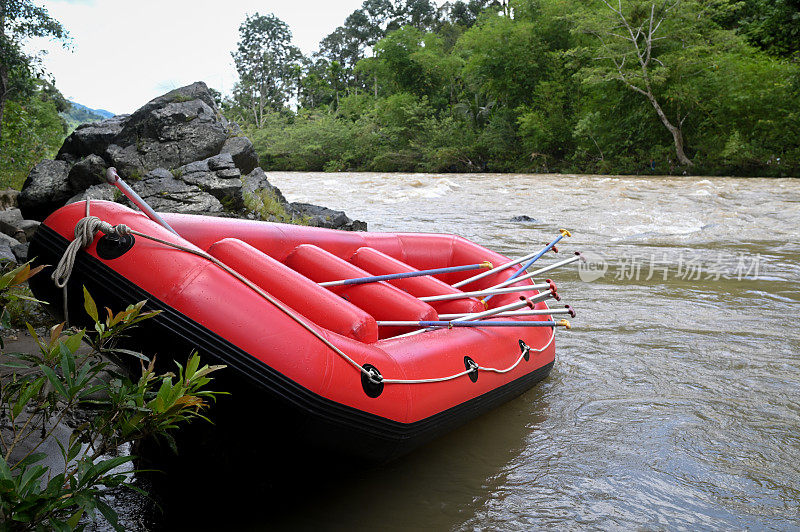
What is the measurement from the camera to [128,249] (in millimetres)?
1947

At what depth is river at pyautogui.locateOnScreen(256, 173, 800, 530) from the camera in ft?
7.07

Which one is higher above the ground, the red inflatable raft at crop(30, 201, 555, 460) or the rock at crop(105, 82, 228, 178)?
the rock at crop(105, 82, 228, 178)

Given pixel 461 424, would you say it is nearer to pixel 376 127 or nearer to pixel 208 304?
pixel 208 304

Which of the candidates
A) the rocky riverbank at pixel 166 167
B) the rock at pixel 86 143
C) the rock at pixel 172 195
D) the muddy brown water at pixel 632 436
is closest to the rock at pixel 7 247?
the rocky riverbank at pixel 166 167

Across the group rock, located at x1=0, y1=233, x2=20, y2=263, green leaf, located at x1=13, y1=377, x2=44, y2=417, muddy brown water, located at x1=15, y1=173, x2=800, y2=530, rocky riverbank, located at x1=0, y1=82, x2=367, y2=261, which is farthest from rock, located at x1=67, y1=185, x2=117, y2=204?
green leaf, located at x1=13, y1=377, x2=44, y2=417

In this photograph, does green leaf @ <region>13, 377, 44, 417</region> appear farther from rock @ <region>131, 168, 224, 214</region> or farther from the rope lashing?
rock @ <region>131, 168, 224, 214</region>

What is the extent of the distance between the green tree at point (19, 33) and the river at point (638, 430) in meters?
6.68

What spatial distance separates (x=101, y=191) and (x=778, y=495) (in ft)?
18.6

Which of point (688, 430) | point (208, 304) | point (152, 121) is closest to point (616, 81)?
point (152, 121)

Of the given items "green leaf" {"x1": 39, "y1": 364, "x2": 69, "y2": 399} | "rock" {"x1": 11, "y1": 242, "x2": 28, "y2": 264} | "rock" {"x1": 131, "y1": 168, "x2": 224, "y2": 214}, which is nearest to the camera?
"green leaf" {"x1": 39, "y1": 364, "x2": 69, "y2": 399}

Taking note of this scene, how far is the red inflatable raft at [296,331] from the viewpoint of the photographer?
1896 millimetres

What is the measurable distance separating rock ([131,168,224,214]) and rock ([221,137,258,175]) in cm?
117

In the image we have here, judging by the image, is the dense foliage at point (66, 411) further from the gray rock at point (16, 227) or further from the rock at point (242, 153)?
the rock at point (242, 153)

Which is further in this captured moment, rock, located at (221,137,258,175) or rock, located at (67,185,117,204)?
rock, located at (221,137,258,175)
